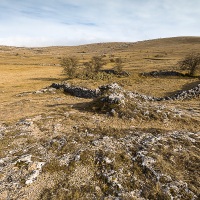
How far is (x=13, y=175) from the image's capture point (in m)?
12.6

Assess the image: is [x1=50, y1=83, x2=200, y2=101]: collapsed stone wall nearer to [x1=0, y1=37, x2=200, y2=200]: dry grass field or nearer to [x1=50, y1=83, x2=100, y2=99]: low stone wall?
[x1=50, y1=83, x2=100, y2=99]: low stone wall

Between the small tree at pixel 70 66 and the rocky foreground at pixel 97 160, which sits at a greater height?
the rocky foreground at pixel 97 160

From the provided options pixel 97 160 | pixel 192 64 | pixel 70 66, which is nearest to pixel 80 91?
pixel 97 160

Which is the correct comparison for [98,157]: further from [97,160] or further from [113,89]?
[113,89]

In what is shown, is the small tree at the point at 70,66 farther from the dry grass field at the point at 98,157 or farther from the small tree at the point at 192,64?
the dry grass field at the point at 98,157

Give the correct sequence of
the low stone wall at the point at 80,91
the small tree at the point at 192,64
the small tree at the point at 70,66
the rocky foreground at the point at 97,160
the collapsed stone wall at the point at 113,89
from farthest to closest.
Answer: the small tree at the point at 70,66 < the small tree at the point at 192,64 < the low stone wall at the point at 80,91 < the collapsed stone wall at the point at 113,89 < the rocky foreground at the point at 97,160

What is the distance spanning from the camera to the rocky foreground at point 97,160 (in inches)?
448

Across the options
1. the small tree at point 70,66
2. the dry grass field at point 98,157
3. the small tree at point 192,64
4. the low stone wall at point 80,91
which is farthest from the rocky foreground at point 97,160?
the small tree at point 70,66

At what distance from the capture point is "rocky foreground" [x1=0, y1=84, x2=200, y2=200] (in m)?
11.4

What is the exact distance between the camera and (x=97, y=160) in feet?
45.3

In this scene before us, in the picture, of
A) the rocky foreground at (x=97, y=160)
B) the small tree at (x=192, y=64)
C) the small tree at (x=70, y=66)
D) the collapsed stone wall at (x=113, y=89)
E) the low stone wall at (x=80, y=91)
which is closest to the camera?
the rocky foreground at (x=97, y=160)

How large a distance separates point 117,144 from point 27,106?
637 inches

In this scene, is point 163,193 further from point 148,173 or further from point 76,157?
point 76,157

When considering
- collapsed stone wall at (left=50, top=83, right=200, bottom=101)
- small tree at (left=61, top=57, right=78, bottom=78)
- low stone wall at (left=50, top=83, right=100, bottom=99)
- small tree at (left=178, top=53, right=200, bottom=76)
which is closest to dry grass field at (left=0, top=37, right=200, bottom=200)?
collapsed stone wall at (left=50, top=83, right=200, bottom=101)
